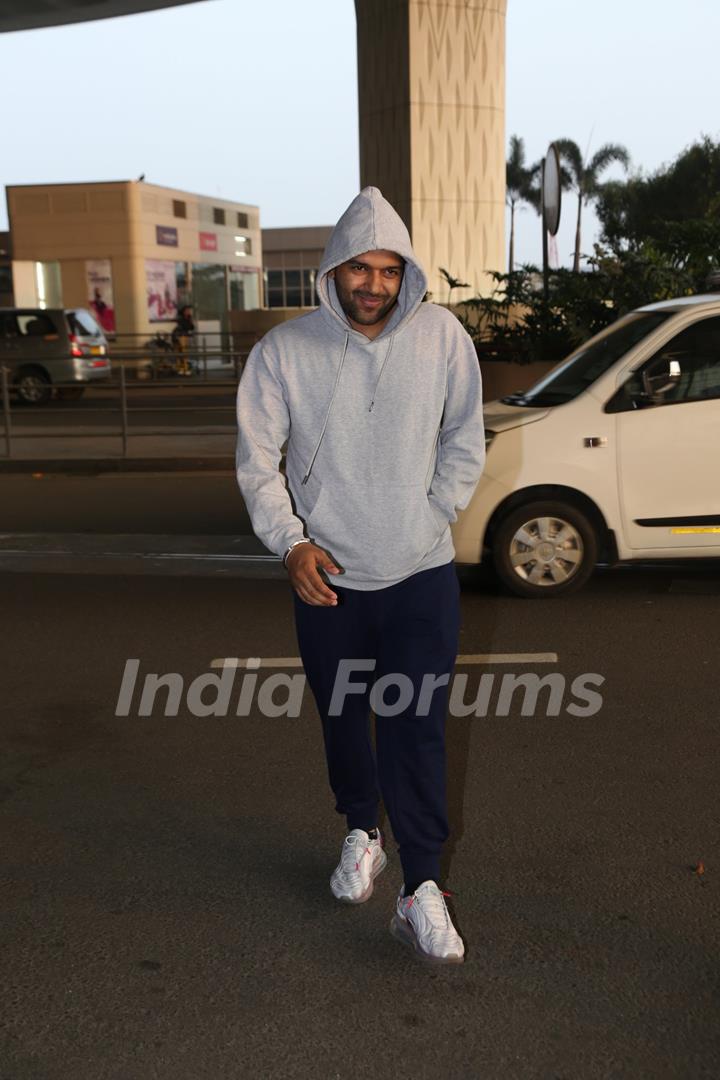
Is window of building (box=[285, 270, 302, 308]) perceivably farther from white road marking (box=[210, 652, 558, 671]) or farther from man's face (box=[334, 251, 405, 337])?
man's face (box=[334, 251, 405, 337])

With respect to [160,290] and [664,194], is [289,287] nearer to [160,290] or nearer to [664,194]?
[664,194]

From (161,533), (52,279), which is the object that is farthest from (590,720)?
(52,279)

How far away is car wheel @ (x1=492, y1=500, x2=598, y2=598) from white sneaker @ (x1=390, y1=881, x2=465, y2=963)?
4.14 m

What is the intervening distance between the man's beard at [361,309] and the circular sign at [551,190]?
434 inches

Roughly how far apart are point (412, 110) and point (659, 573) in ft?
56.2

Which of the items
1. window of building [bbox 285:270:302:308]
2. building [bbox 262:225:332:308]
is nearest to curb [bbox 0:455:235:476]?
building [bbox 262:225:332:308]

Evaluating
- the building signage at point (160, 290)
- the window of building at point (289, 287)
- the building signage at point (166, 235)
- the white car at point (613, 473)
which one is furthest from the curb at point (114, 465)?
the window of building at point (289, 287)

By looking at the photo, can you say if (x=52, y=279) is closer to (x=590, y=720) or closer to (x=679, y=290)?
(x=679, y=290)

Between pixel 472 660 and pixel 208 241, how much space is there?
35.6 m

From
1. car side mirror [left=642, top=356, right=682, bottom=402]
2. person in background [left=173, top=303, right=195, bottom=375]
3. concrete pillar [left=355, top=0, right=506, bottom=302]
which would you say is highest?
concrete pillar [left=355, top=0, right=506, bottom=302]

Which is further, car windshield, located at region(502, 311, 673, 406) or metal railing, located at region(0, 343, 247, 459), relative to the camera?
metal railing, located at region(0, 343, 247, 459)

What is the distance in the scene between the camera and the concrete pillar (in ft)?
75.0

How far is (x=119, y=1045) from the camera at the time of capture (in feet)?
9.62

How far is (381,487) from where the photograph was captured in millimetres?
3297
